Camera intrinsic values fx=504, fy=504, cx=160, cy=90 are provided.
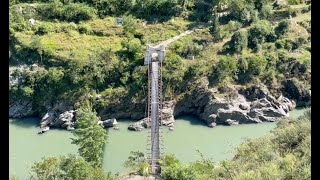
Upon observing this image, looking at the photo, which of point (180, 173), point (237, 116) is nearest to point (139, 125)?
point (237, 116)

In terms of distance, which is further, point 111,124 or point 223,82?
point 223,82

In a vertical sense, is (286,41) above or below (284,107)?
above

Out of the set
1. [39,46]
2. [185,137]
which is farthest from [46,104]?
[185,137]

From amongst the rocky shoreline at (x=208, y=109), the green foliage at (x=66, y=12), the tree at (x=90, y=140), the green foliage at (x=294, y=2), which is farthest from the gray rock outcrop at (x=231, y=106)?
the green foliage at (x=66, y=12)

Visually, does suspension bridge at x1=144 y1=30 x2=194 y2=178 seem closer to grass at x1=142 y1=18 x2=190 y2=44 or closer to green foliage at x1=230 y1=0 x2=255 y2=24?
grass at x1=142 y1=18 x2=190 y2=44

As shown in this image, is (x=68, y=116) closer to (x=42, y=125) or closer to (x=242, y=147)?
(x=42, y=125)

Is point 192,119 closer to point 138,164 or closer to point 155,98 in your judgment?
point 155,98

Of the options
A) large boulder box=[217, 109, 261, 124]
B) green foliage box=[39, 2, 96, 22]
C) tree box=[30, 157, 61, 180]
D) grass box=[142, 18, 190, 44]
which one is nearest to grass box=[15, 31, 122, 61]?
green foliage box=[39, 2, 96, 22]
